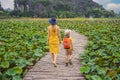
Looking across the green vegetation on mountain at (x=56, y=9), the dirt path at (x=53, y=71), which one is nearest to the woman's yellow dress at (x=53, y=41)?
the dirt path at (x=53, y=71)

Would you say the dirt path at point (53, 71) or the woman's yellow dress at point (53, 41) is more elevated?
the woman's yellow dress at point (53, 41)

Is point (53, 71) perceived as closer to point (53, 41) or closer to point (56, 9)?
point (53, 41)

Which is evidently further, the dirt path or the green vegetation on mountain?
the green vegetation on mountain

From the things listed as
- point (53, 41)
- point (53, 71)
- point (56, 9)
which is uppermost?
point (53, 41)

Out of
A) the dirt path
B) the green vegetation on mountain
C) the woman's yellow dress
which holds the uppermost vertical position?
the woman's yellow dress

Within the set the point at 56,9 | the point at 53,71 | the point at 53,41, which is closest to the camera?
the point at 53,71

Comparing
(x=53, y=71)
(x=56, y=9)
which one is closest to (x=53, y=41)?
(x=53, y=71)

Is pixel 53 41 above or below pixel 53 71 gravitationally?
above

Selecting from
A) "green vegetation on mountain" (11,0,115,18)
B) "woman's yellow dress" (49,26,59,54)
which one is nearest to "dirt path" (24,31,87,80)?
"woman's yellow dress" (49,26,59,54)

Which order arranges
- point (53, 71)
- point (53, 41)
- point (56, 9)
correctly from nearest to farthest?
point (53, 71)
point (53, 41)
point (56, 9)

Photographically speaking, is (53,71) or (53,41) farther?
(53,41)

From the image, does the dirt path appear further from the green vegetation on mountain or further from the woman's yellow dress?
the green vegetation on mountain

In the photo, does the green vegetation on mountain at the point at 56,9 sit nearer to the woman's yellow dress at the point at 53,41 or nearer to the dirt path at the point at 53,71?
the dirt path at the point at 53,71

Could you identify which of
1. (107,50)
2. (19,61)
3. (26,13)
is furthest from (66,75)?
(26,13)
